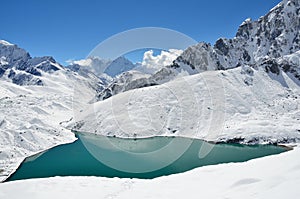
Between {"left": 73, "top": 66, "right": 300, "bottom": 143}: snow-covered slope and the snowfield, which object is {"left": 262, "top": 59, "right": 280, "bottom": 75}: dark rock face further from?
{"left": 73, "top": 66, "right": 300, "bottom": 143}: snow-covered slope

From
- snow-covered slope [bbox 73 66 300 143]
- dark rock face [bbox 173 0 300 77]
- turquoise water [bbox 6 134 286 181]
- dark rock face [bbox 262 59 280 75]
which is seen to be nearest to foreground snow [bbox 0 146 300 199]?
turquoise water [bbox 6 134 286 181]

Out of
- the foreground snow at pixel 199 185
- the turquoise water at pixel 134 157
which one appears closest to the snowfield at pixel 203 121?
the foreground snow at pixel 199 185

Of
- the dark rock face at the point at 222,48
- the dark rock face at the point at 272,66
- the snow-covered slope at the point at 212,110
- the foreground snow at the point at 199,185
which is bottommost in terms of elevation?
the foreground snow at the point at 199,185

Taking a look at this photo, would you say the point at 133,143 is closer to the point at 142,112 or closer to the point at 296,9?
the point at 142,112

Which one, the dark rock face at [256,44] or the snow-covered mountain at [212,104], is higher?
the dark rock face at [256,44]

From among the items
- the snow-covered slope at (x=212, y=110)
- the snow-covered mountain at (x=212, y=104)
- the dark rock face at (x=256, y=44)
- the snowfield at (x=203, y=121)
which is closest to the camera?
the snowfield at (x=203, y=121)

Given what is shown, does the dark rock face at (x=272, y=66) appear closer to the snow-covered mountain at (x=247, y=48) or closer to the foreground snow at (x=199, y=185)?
the snow-covered mountain at (x=247, y=48)
